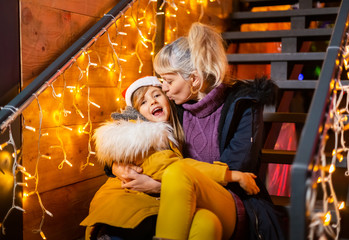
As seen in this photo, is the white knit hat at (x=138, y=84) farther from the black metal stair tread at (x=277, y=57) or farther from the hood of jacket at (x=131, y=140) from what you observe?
the black metal stair tread at (x=277, y=57)

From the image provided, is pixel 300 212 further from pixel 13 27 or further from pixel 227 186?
pixel 13 27

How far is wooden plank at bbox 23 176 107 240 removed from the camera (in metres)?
1.85

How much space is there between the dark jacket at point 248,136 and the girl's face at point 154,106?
26 cm

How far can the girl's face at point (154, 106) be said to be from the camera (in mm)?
1880

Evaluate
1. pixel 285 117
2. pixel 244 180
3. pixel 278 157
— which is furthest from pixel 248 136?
pixel 285 117

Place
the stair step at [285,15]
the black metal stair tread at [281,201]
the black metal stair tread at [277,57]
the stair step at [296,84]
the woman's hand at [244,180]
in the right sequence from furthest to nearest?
the stair step at [285,15] < the black metal stair tread at [277,57] < the stair step at [296,84] < the black metal stair tread at [281,201] < the woman's hand at [244,180]

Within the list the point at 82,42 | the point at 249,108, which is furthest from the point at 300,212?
the point at 82,42

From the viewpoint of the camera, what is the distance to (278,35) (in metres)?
3.09

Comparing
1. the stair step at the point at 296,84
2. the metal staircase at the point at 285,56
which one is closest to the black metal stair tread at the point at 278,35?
the metal staircase at the point at 285,56

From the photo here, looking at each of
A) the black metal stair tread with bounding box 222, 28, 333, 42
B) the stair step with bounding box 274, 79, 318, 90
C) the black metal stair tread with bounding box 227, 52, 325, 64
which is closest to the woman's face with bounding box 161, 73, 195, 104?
the stair step with bounding box 274, 79, 318, 90

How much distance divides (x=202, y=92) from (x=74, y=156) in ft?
2.41

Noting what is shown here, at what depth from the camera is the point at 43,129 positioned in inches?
74.7

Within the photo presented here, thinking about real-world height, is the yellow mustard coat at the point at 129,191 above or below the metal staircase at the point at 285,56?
below

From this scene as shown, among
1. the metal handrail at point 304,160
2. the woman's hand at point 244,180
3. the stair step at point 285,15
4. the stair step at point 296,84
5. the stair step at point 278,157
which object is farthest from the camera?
the stair step at point 285,15
